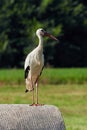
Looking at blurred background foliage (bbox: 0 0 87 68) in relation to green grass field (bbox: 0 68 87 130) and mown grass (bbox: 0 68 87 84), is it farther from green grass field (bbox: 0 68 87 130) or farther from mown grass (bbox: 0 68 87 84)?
green grass field (bbox: 0 68 87 130)

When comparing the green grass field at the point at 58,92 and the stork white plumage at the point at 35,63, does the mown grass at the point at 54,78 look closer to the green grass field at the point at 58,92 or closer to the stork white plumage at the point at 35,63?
the green grass field at the point at 58,92

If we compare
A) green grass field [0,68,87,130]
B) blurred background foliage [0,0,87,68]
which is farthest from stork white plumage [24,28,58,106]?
blurred background foliage [0,0,87,68]

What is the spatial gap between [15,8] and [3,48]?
162 inches

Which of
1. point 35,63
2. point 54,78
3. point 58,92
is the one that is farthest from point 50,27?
point 35,63

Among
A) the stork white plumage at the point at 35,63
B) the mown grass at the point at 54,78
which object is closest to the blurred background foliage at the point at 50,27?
the mown grass at the point at 54,78

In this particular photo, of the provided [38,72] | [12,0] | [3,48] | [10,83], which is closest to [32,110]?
[38,72]

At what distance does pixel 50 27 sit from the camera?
42781 millimetres

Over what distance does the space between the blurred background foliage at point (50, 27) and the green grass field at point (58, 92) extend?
12909 millimetres

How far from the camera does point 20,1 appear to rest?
44.0 m

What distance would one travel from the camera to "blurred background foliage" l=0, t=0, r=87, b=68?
4150cm

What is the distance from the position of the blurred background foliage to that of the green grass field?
12909mm

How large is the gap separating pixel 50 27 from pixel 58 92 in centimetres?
1907

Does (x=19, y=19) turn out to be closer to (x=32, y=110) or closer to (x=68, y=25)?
(x=68, y=25)

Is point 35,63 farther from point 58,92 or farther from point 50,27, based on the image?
point 50,27
